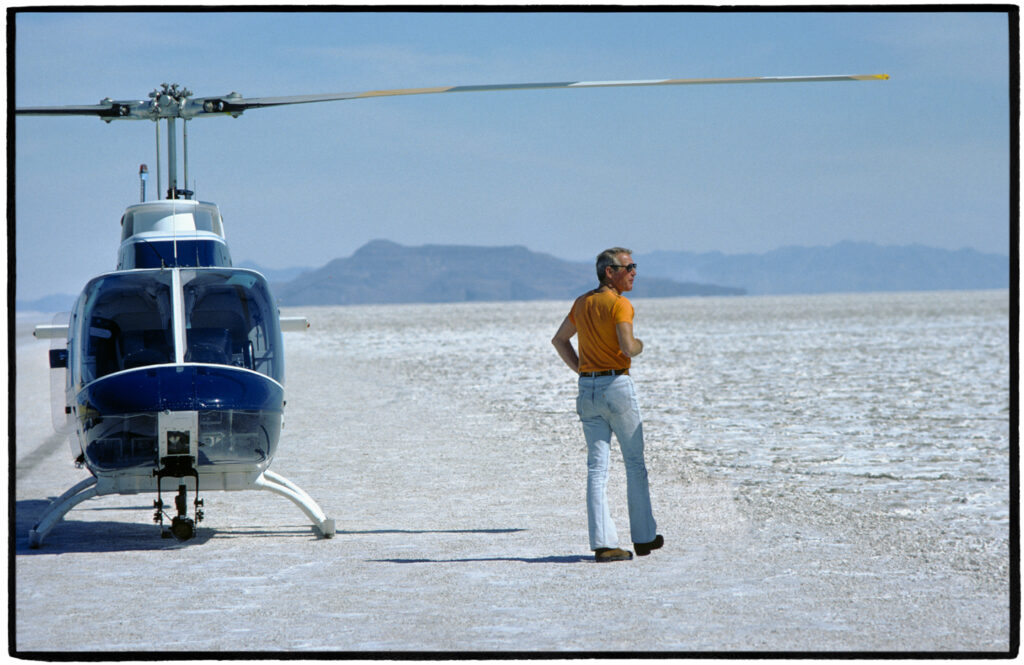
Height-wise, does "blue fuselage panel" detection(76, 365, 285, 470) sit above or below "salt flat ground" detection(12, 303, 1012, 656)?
→ above

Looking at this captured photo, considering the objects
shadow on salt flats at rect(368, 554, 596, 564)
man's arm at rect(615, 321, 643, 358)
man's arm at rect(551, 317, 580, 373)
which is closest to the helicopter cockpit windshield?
shadow on salt flats at rect(368, 554, 596, 564)

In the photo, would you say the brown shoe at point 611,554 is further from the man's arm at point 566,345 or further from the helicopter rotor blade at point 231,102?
the helicopter rotor blade at point 231,102

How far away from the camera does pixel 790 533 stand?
25.3 ft

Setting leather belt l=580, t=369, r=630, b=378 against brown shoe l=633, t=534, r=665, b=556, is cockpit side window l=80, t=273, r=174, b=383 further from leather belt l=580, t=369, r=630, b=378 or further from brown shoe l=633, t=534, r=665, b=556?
brown shoe l=633, t=534, r=665, b=556

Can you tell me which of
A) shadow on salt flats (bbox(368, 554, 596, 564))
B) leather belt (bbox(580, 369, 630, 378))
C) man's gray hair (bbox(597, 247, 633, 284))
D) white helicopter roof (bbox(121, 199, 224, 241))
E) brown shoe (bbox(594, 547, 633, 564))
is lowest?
shadow on salt flats (bbox(368, 554, 596, 564))

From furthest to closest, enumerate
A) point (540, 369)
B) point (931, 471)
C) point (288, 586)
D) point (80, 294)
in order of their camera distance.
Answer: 1. point (540, 369)
2. point (931, 471)
3. point (80, 294)
4. point (288, 586)

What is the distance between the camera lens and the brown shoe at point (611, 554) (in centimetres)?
673

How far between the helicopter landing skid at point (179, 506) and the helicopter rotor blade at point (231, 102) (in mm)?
2335

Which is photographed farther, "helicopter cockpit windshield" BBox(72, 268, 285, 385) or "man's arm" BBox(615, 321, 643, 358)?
"helicopter cockpit windshield" BBox(72, 268, 285, 385)

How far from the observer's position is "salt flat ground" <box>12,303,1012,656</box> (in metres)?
5.21

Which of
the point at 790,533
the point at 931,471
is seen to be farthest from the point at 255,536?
the point at 931,471

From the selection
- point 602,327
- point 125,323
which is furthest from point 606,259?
point 125,323

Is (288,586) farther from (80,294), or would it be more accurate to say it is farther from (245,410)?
(80,294)

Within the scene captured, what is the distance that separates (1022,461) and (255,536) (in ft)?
15.7
